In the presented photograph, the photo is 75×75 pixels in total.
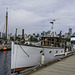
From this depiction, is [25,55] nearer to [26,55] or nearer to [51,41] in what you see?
[26,55]

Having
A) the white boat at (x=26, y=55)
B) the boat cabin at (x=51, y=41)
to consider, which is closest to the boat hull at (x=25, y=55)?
the white boat at (x=26, y=55)

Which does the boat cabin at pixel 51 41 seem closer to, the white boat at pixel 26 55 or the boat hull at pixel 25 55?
the white boat at pixel 26 55

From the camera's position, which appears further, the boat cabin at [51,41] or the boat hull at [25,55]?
the boat cabin at [51,41]

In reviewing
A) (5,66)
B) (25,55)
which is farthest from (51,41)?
(5,66)

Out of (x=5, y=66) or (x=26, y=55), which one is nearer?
(x=26, y=55)

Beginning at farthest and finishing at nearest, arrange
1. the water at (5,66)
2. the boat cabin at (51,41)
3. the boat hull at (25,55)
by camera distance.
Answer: the boat cabin at (51,41) → the water at (5,66) → the boat hull at (25,55)

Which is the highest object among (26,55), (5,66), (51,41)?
(51,41)

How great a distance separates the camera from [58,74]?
8.73 m

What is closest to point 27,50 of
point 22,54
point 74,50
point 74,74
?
point 22,54

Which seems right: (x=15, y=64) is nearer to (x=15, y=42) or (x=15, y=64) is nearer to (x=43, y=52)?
(x=15, y=42)

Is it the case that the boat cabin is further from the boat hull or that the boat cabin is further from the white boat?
the boat hull

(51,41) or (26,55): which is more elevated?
(51,41)

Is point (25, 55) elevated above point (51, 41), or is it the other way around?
point (51, 41)

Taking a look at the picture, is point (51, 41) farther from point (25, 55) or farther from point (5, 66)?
point (5, 66)
